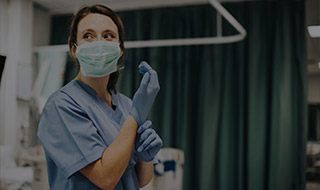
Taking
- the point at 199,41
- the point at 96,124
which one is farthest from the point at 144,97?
the point at 199,41

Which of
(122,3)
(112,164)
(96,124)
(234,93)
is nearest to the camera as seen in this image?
(112,164)

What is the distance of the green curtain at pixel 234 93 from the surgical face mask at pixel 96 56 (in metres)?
1.96

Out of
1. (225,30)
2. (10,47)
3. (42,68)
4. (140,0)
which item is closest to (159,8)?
(140,0)

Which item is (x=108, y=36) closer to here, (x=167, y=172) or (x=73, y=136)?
(x=73, y=136)

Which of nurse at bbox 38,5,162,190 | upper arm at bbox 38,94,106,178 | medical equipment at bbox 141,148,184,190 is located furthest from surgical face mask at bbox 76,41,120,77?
medical equipment at bbox 141,148,184,190

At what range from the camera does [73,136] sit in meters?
0.82

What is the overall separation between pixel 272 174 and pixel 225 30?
134 cm

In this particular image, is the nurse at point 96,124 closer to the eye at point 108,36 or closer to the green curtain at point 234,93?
the eye at point 108,36

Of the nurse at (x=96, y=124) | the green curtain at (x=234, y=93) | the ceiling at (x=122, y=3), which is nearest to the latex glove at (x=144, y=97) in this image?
the nurse at (x=96, y=124)

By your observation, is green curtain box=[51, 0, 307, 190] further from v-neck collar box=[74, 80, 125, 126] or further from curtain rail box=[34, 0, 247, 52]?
v-neck collar box=[74, 80, 125, 126]

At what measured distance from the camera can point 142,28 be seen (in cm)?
305

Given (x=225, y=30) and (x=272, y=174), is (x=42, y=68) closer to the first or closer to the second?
(x=225, y=30)

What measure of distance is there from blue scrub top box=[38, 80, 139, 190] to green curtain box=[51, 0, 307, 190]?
1965 mm

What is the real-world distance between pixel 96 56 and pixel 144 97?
201 mm
